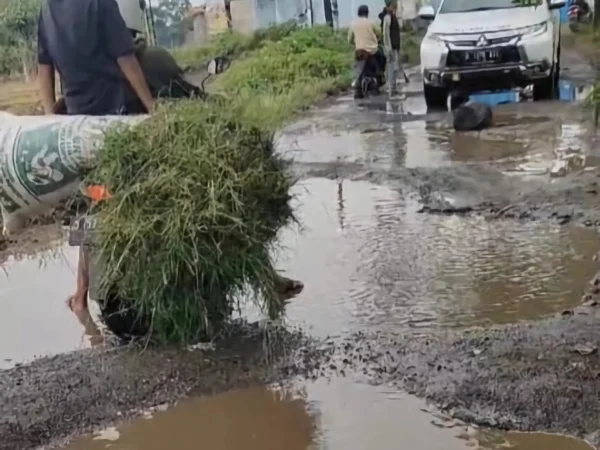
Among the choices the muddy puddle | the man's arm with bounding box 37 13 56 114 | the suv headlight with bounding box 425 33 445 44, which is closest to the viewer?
the man's arm with bounding box 37 13 56 114

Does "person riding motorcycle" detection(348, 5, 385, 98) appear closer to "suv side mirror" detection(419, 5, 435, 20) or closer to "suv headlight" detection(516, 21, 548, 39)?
"suv side mirror" detection(419, 5, 435, 20)

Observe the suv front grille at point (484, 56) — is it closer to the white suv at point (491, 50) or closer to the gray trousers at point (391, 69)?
the white suv at point (491, 50)

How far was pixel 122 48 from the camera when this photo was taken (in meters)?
5.63

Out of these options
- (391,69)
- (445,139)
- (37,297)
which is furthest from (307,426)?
(391,69)

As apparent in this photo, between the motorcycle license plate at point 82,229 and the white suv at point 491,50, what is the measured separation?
944 centimetres

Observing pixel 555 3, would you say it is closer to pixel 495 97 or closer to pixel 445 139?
pixel 495 97

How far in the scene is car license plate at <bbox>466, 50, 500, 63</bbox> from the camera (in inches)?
538

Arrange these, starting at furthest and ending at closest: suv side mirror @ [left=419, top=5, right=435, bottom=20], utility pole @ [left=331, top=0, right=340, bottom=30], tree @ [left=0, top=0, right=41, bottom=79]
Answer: utility pole @ [left=331, top=0, right=340, bottom=30] → tree @ [left=0, top=0, right=41, bottom=79] → suv side mirror @ [left=419, top=5, right=435, bottom=20]

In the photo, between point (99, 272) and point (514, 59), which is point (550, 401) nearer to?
point (99, 272)

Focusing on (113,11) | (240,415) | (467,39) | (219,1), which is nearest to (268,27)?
(219,1)

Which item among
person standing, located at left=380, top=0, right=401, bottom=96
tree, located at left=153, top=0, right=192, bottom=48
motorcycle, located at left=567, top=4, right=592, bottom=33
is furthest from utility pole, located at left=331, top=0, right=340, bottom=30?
person standing, located at left=380, top=0, right=401, bottom=96

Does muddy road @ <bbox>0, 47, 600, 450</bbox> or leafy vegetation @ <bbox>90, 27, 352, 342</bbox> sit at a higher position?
leafy vegetation @ <bbox>90, 27, 352, 342</bbox>

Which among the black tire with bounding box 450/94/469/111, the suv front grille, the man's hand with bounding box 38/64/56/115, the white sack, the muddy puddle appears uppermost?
the man's hand with bounding box 38/64/56/115

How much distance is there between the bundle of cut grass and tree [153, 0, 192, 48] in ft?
48.7
